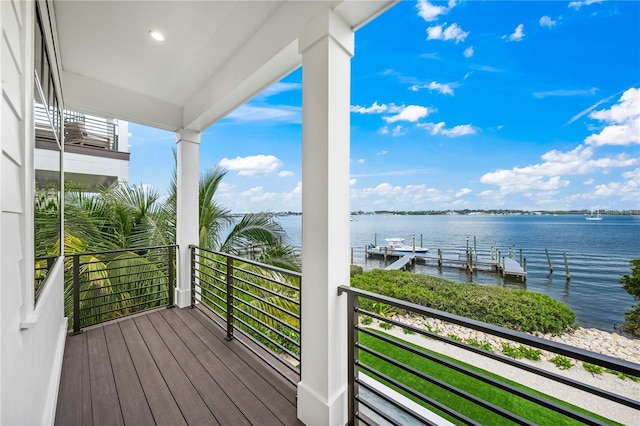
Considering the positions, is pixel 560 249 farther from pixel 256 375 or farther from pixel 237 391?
pixel 237 391

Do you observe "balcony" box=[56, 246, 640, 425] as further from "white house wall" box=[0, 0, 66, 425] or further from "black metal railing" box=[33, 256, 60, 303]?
"black metal railing" box=[33, 256, 60, 303]

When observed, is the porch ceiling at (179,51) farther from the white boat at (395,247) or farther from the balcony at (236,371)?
the white boat at (395,247)

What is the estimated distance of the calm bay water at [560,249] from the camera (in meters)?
7.72

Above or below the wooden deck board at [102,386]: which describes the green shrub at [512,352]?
below

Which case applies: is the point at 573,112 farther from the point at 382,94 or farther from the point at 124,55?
the point at 124,55

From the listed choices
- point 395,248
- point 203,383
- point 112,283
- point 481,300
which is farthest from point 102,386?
point 395,248

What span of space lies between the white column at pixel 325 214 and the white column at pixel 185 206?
94.4 inches

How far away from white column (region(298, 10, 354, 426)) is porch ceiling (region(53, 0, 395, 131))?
0.80 ft

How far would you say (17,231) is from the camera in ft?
3.00

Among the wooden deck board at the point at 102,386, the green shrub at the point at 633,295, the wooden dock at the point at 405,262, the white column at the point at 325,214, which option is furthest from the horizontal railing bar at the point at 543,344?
the wooden dock at the point at 405,262

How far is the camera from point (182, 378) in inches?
77.9

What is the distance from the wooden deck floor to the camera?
64.2 inches

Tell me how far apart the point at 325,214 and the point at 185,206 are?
261cm

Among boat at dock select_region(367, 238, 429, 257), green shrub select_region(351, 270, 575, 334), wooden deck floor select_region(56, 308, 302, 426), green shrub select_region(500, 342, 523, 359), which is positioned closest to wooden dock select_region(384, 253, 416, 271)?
boat at dock select_region(367, 238, 429, 257)
